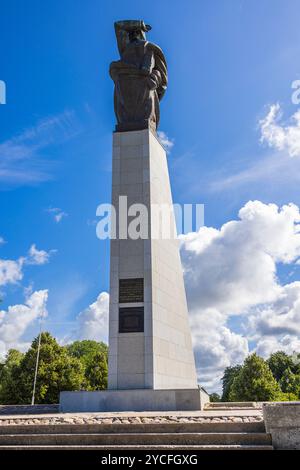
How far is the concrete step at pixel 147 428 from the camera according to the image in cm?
772

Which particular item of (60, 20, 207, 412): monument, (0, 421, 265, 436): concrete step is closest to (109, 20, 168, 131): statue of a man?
(60, 20, 207, 412): monument

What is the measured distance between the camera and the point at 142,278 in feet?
50.7

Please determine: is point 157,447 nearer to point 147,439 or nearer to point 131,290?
point 147,439

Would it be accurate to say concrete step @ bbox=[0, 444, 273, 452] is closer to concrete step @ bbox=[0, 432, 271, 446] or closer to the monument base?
concrete step @ bbox=[0, 432, 271, 446]

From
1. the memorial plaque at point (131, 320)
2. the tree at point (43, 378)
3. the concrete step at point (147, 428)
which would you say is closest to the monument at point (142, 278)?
the memorial plaque at point (131, 320)

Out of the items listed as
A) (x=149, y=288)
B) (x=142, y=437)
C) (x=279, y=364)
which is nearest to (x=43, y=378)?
(x=149, y=288)

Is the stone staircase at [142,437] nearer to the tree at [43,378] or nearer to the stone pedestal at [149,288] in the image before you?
the stone pedestal at [149,288]

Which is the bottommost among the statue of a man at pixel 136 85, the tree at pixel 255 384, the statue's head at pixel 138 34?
the tree at pixel 255 384

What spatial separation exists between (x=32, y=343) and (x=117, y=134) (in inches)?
998

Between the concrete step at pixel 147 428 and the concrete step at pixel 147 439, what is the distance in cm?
24

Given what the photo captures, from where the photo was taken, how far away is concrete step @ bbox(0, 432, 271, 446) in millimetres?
7359

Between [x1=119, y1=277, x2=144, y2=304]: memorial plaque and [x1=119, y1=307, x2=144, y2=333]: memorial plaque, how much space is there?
12.5 inches

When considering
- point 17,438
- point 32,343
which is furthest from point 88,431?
point 32,343
